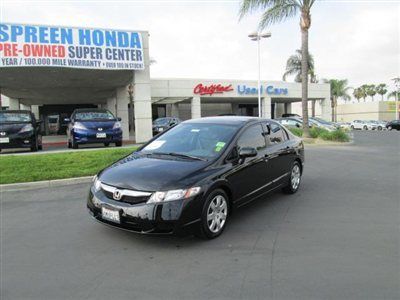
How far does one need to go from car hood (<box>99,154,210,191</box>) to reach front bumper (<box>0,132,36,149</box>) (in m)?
9.17

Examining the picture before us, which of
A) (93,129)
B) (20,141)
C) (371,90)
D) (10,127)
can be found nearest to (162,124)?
(93,129)

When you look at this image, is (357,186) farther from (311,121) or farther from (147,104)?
(311,121)

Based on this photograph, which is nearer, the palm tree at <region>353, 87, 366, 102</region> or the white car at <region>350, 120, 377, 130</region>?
the white car at <region>350, 120, 377, 130</region>

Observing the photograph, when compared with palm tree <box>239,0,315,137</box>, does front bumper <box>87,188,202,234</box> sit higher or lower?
lower

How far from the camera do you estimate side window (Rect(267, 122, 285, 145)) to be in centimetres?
668

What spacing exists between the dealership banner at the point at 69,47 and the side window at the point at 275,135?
10376mm

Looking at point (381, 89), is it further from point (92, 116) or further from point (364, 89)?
→ point (92, 116)

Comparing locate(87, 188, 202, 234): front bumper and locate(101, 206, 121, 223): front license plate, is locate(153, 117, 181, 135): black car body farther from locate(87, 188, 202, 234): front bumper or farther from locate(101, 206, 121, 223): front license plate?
locate(87, 188, 202, 234): front bumper

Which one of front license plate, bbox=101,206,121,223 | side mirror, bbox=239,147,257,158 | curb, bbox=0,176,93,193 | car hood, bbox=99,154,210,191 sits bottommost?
curb, bbox=0,176,93,193

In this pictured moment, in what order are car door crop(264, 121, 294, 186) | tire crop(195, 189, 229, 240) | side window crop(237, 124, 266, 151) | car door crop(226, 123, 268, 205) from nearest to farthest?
tire crop(195, 189, 229, 240) < car door crop(226, 123, 268, 205) < side window crop(237, 124, 266, 151) < car door crop(264, 121, 294, 186)

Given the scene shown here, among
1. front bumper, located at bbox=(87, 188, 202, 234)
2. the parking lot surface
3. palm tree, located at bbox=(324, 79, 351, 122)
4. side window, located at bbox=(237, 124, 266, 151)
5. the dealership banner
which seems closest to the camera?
the parking lot surface

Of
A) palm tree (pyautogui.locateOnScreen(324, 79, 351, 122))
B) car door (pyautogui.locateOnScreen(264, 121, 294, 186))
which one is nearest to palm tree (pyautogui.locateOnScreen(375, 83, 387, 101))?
palm tree (pyautogui.locateOnScreen(324, 79, 351, 122))

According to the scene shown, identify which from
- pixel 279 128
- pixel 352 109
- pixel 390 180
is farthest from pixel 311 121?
pixel 352 109

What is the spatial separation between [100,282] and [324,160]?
1000cm
